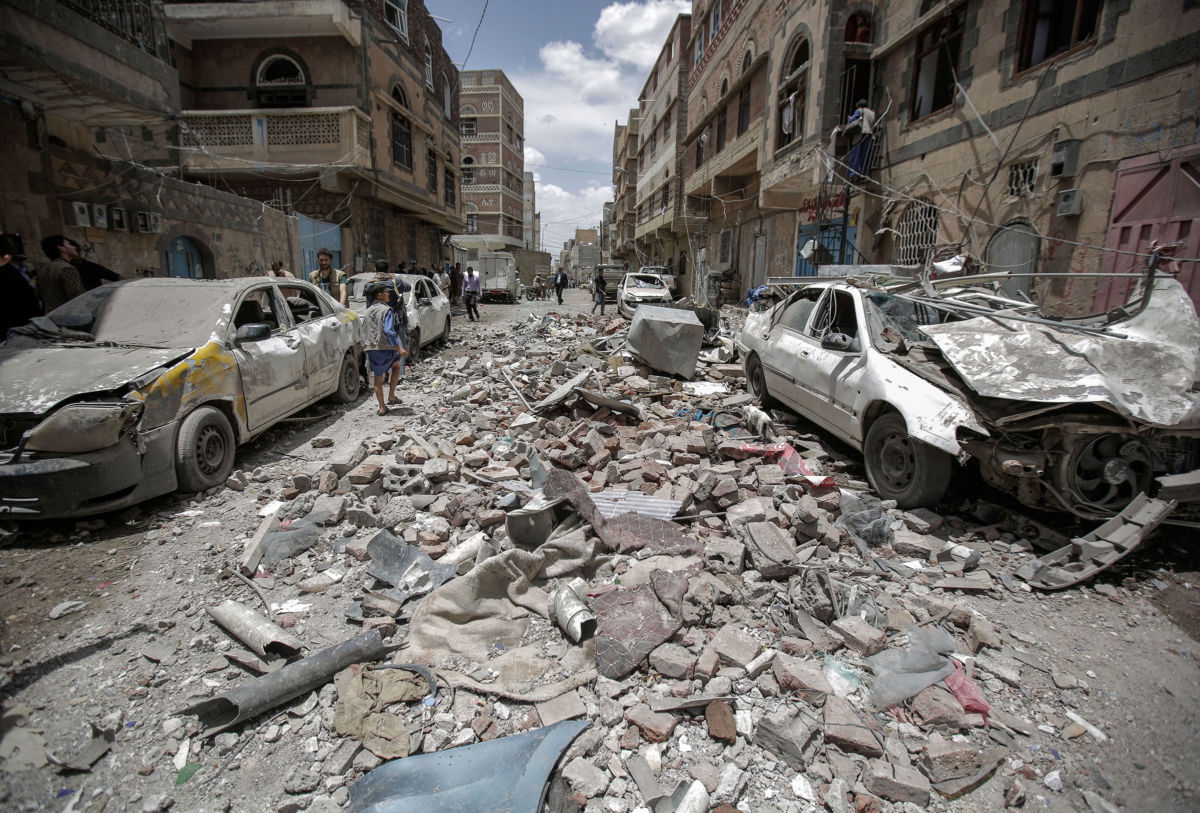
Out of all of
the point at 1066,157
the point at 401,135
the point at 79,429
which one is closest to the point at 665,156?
the point at 401,135

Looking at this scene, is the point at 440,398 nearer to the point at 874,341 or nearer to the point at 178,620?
the point at 178,620

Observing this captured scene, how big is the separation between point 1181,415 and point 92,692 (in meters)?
5.91

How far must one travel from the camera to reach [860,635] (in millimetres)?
2688

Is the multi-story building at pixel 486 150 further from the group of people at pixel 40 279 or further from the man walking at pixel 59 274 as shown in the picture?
the man walking at pixel 59 274

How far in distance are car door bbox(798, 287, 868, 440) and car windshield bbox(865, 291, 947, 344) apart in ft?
0.43

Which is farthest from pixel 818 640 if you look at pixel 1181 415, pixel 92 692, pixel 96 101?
pixel 96 101

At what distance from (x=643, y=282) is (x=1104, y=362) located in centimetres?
1423

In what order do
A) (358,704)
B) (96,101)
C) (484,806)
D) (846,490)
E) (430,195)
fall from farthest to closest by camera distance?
(430,195) < (96,101) < (846,490) < (358,704) < (484,806)

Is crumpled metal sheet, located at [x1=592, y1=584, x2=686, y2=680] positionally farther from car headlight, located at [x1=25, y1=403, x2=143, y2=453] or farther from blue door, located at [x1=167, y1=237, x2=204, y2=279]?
blue door, located at [x1=167, y1=237, x2=204, y2=279]

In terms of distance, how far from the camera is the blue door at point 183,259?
9.75 metres

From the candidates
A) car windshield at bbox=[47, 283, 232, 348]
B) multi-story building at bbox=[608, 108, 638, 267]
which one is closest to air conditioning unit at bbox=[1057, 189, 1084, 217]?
car windshield at bbox=[47, 283, 232, 348]

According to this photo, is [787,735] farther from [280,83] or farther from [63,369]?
[280,83]

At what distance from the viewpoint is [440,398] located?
25.4 feet

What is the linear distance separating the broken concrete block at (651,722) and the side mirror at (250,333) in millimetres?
4492
